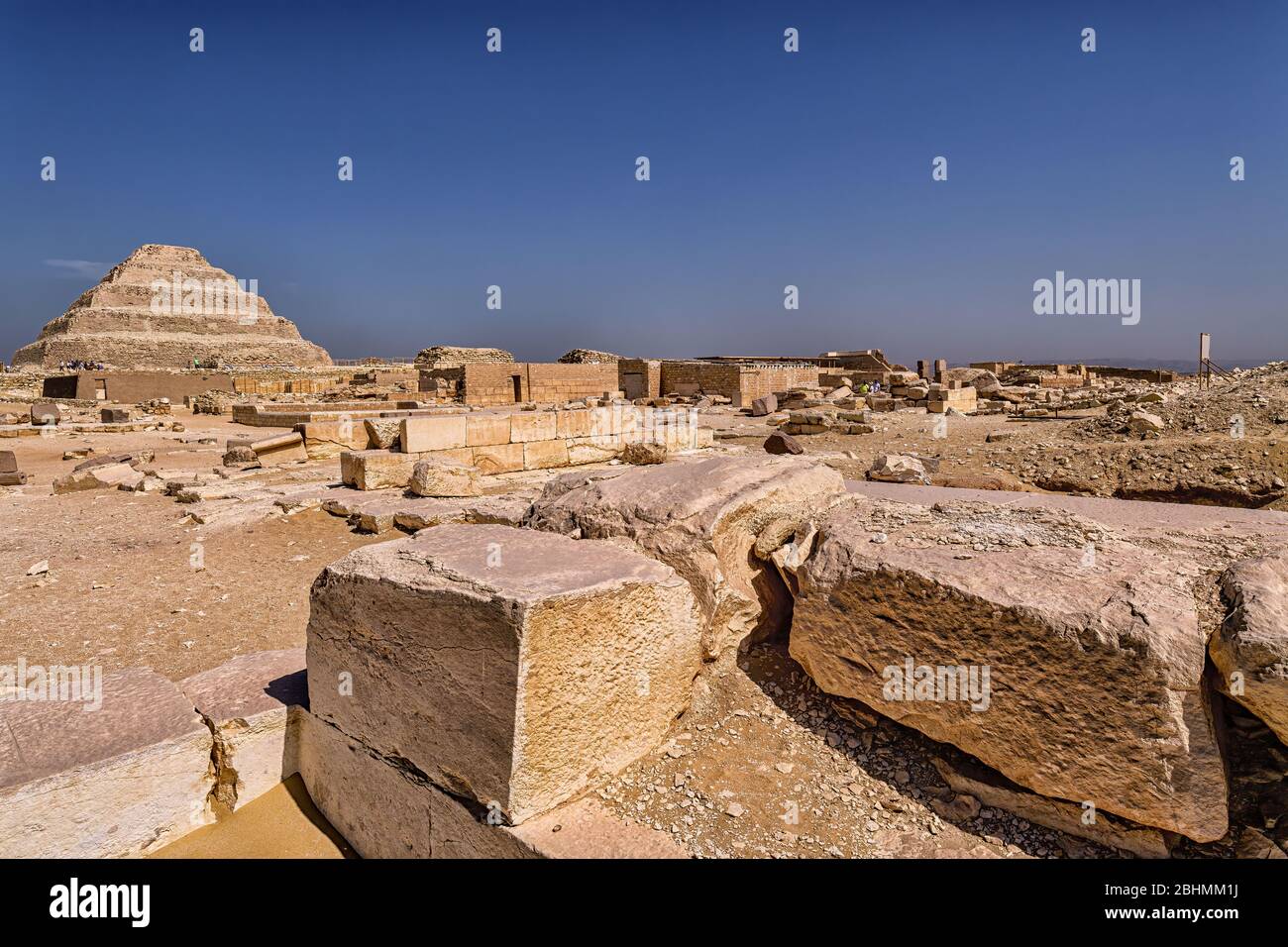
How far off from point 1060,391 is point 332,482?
23187 mm

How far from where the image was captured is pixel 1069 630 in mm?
1617

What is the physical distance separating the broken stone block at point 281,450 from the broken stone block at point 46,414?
1047cm

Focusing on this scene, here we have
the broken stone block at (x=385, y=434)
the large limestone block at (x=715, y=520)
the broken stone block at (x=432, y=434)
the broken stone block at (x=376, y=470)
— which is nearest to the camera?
the large limestone block at (x=715, y=520)

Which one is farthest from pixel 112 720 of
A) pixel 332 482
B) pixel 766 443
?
pixel 766 443

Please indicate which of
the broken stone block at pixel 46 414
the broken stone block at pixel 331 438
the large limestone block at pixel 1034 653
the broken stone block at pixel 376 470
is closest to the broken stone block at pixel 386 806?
the large limestone block at pixel 1034 653

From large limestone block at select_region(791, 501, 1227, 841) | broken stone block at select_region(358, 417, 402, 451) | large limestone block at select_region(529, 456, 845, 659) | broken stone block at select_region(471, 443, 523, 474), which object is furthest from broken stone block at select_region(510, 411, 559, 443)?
large limestone block at select_region(791, 501, 1227, 841)

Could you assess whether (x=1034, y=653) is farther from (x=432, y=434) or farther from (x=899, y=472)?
(x=432, y=434)

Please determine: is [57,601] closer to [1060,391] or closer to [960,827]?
[960,827]

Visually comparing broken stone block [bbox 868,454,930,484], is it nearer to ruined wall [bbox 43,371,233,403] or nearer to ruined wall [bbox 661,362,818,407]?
ruined wall [bbox 661,362,818,407]

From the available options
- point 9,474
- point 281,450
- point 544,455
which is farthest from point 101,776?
point 9,474

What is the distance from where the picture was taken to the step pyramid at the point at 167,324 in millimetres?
42750

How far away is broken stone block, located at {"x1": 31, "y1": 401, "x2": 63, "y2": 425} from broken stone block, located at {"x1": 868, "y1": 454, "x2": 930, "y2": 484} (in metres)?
19.1

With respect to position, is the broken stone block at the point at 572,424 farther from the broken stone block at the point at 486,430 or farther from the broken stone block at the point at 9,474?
the broken stone block at the point at 9,474

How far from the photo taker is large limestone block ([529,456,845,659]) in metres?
2.37
